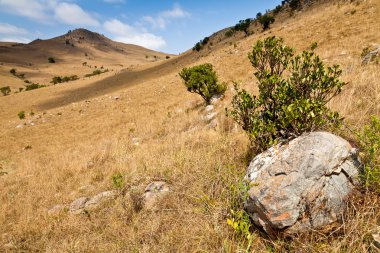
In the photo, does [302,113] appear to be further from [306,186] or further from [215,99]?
[215,99]

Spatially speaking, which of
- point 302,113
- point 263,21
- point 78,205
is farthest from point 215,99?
point 263,21

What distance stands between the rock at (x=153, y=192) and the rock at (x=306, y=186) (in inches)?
69.6

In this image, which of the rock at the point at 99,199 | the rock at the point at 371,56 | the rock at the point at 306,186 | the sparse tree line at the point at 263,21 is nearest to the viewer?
the rock at the point at 306,186

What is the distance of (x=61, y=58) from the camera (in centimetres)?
9700

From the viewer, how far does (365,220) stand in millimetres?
2436

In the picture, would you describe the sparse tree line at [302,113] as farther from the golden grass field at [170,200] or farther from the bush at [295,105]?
the golden grass field at [170,200]

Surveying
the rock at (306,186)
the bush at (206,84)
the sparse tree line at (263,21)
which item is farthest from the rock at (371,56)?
the sparse tree line at (263,21)

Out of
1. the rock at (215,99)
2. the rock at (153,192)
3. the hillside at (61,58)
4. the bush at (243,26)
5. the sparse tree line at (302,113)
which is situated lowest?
the rock at (153,192)

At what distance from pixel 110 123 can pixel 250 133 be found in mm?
13948

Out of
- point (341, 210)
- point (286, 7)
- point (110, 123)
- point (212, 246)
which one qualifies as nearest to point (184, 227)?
point (212, 246)

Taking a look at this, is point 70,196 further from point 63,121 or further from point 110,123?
point 63,121

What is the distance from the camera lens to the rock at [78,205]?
191 inches

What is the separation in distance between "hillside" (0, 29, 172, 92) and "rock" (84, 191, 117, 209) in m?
52.6

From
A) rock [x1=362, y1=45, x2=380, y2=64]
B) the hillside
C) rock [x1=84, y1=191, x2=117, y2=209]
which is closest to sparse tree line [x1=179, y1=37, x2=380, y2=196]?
rock [x1=84, y1=191, x2=117, y2=209]
